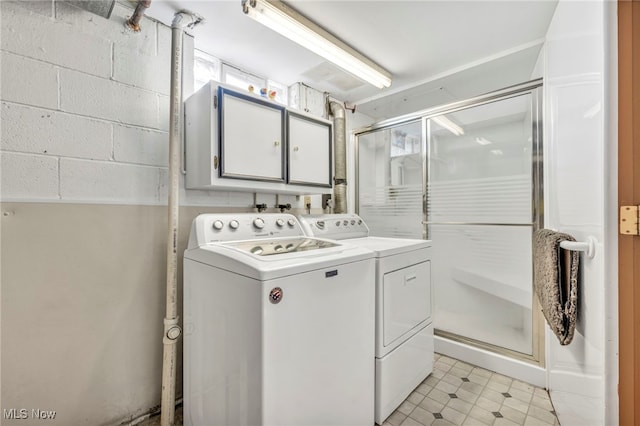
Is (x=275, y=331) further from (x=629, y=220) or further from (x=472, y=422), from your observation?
(x=472, y=422)

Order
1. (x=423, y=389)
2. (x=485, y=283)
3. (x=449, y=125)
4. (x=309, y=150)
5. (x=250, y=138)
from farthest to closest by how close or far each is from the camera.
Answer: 1. (x=449, y=125)
2. (x=485, y=283)
3. (x=309, y=150)
4. (x=423, y=389)
5. (x=250, y=138)

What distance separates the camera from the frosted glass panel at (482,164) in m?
2.05

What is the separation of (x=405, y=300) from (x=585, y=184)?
107 cm

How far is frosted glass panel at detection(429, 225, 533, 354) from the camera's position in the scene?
2.07 m

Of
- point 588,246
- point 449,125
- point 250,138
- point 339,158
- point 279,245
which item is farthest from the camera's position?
point 339,158

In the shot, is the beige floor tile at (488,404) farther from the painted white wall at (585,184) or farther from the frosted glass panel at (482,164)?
the frosted glass panel at (482,164)

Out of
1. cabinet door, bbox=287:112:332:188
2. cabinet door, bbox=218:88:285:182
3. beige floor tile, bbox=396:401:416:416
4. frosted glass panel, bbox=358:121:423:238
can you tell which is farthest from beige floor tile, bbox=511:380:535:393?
cabinet door, bbox=218:88:285:182

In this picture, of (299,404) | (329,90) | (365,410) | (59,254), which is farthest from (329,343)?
(329,90)

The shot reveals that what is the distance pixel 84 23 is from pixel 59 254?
4.05 ft

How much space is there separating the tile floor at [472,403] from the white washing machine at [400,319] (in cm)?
8

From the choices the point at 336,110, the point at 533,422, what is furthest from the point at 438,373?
the point at 336,110

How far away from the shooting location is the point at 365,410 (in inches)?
57.1

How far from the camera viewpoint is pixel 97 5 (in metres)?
1.42

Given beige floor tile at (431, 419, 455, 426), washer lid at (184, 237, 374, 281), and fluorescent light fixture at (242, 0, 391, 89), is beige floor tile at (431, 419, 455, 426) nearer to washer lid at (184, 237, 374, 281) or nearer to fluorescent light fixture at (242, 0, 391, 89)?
washer lid at (184, 237, 374, 281)
